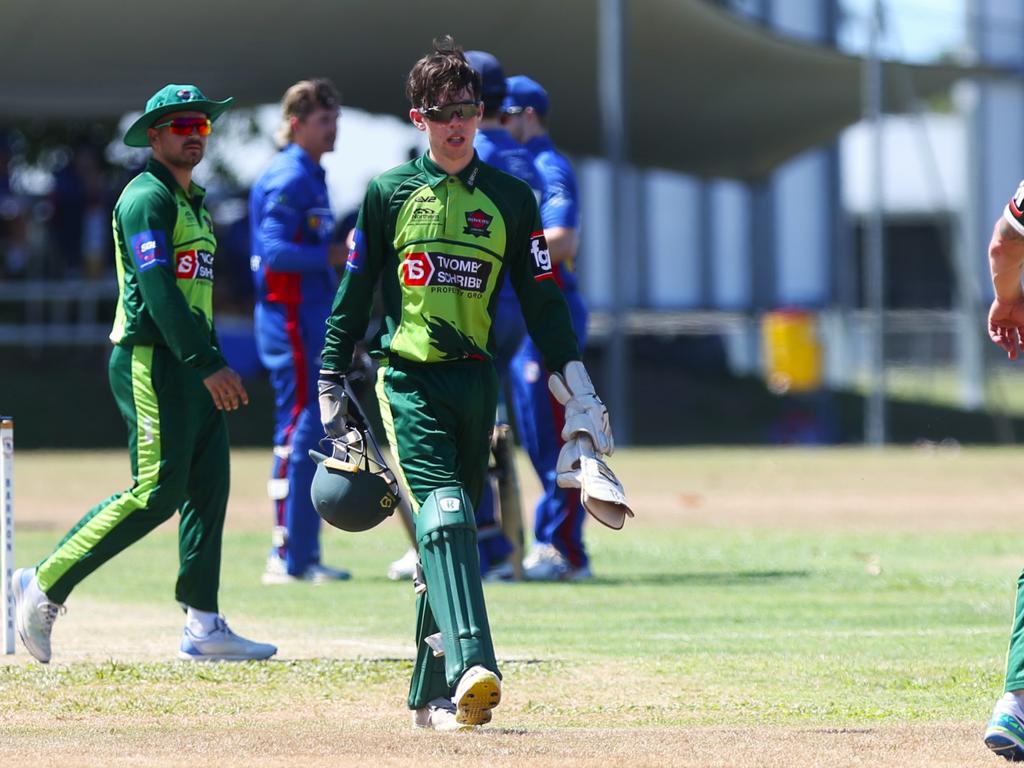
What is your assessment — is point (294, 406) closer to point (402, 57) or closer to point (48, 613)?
point (48, 613)

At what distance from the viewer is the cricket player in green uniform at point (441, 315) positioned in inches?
229

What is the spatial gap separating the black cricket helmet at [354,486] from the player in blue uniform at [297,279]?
3881mm

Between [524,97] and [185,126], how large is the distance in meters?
3.01

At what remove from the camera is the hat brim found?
23.9 ft

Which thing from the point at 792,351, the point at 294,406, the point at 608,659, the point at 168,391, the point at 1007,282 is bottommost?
the point at 792,351

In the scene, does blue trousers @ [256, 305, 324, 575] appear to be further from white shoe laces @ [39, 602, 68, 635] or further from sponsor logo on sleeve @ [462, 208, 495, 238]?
sponsor logo on sleeve @ [462, 208, 495, 238]

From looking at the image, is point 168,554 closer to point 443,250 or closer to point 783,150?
point 443,250

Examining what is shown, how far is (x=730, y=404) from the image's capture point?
98.6 feet

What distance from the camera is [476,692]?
5.48 metres

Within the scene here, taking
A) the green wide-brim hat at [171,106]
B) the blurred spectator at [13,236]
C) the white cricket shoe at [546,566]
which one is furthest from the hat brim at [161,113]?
the blurred spectator at [13,236]

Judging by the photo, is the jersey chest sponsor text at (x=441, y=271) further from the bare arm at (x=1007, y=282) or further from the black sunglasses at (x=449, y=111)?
the bare arm at (x=1007, y=282)

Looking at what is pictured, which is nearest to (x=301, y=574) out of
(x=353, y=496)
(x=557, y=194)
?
(x=557, y=194)

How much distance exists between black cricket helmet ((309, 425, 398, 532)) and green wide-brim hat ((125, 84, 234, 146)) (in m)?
1.89

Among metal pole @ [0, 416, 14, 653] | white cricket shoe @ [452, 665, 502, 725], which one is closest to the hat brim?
metal pole @ [0, 416, 14, 653]
